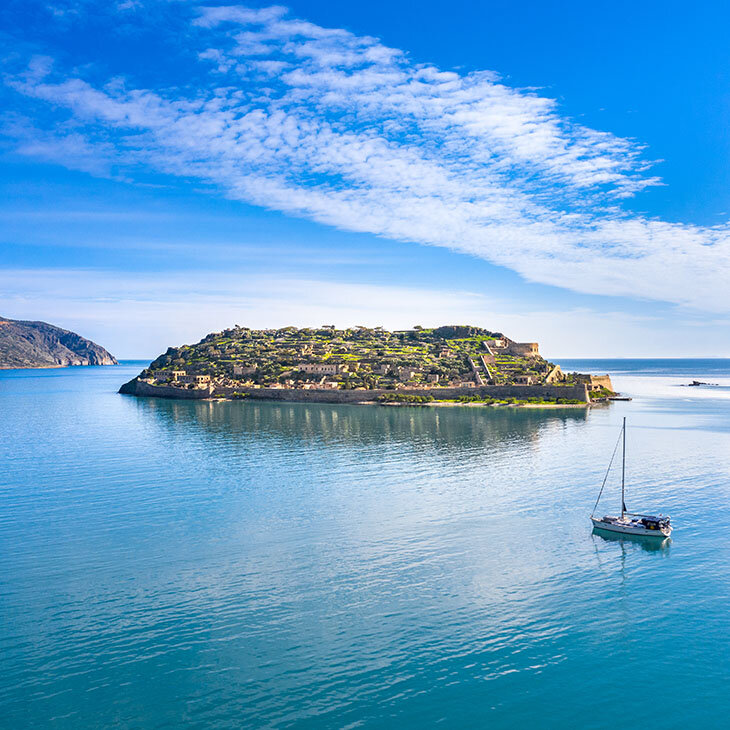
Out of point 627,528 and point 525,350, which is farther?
point 525,350

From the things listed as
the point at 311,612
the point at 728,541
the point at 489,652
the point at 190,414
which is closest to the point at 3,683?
the point at 311,612

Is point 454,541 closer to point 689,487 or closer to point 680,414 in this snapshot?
point 689,487

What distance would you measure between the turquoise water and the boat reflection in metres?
0.15

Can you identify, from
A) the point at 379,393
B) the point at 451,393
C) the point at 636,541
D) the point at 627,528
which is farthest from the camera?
the point at 379,393

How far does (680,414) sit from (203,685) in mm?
98619

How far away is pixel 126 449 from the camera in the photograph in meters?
61.4

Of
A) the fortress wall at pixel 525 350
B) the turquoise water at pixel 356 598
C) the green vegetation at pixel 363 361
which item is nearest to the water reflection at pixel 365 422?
the turquoise water at pixel 356 598

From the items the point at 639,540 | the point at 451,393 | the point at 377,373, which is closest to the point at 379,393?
the point at 451,393

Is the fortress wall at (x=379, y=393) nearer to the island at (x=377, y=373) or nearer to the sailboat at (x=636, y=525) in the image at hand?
the island at (x=377, y=373)

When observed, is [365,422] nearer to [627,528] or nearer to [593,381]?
[627,528]

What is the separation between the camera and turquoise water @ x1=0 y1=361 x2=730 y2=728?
1733 centimetres

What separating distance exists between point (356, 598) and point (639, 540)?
1780 cm

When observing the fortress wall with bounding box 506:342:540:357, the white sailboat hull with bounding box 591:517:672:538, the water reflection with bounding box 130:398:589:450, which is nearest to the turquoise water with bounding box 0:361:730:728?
the white sailboat hull with bounding box 591:517:672:538

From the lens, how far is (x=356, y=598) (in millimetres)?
23656
